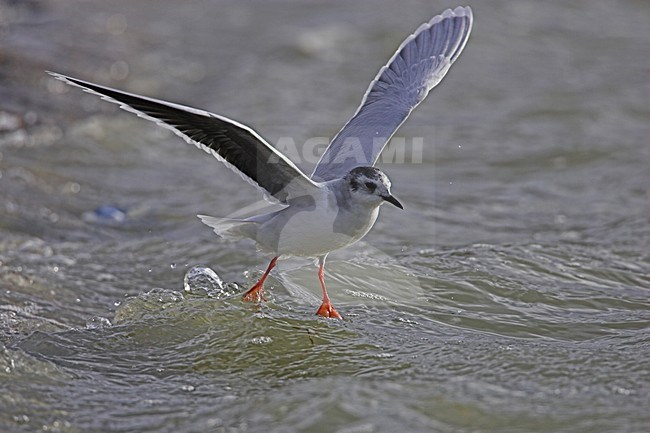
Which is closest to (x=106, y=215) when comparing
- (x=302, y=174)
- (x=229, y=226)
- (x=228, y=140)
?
(x=229, y=226)

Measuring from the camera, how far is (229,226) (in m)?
6.17

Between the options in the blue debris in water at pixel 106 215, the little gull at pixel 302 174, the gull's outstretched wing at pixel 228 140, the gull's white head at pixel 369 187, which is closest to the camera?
the gull's outstretched wing at pixel 228 140

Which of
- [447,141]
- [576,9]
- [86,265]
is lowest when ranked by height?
[86,265]

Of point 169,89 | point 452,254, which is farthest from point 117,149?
point 452,254

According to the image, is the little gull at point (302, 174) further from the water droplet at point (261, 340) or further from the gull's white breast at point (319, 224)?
the water droplet at point (261, 340)

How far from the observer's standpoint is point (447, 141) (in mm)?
11656

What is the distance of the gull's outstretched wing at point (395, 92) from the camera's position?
6.60m

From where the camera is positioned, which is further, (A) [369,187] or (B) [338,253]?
(B) [338,253]

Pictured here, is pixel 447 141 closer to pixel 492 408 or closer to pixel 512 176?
pixel 512 176

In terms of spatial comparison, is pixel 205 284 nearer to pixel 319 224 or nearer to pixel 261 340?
pixel 261 340

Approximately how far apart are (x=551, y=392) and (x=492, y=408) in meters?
0.43

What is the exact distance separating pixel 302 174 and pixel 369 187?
45 cm

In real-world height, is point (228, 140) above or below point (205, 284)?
above

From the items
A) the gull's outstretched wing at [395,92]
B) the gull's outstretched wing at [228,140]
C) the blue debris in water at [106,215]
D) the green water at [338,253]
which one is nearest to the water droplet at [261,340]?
the green water at [338,253]
